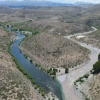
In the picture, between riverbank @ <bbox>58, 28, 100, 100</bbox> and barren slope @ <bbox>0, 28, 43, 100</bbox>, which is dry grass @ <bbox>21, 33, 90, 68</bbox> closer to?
riverbank @ <bbox>58, 28, 100, 100</bbox>

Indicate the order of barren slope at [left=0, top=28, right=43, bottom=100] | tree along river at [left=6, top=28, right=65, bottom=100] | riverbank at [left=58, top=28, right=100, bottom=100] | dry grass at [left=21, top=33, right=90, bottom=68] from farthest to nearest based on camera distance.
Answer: dry grass at [left=21, top=33, right=90, bottom=68] → tree along river at [left=6, top=28, right=65, bottom=100] → riverbank at [left=58, top=28, right=100, bottom=100] → barren slope at [left=0, top=28, right=43, bottom=100]

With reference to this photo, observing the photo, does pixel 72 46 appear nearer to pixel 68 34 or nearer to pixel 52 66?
pixel 52 66

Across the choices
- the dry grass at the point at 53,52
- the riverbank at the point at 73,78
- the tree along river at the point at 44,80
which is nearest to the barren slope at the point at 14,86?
the tree along river at the point at 44,80

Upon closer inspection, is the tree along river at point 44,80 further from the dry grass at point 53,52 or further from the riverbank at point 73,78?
the dry grass at point 53,52

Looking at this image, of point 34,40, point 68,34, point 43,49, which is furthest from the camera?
point 68,34

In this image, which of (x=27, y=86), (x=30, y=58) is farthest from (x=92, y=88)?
(x=30, y=58)

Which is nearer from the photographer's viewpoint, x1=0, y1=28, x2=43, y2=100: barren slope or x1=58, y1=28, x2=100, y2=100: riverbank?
x1=0, y1=28, x2=43, y2=100: barren slope

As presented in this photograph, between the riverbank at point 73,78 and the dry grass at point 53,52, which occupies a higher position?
the dry grass at point 53,52

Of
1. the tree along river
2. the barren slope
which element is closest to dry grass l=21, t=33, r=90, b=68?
the tree along river
